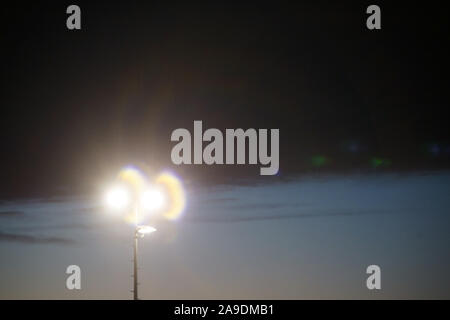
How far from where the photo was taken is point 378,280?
51.2 feet

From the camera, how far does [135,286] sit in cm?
1049
